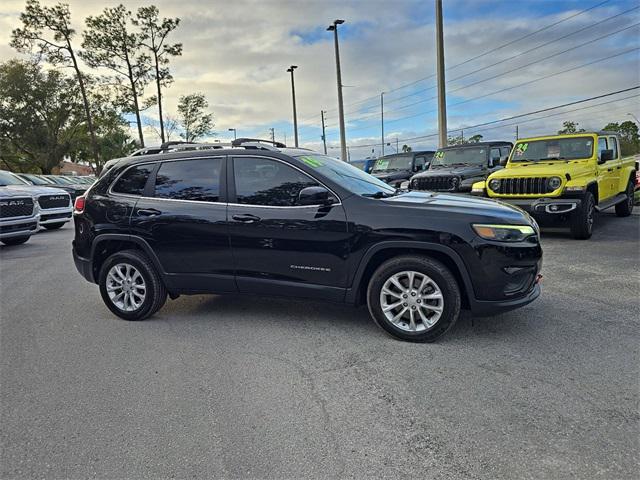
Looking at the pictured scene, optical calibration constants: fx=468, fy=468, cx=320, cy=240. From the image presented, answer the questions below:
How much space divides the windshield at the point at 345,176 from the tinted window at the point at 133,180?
5.59ft

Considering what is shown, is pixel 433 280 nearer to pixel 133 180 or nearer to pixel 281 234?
pixel 281 234

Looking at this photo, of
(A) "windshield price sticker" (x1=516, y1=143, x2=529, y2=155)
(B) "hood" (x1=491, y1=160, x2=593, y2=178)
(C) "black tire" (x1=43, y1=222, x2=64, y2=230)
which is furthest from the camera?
(C) "black tire" (x1=43, y1=222, x2=64, y2=230)

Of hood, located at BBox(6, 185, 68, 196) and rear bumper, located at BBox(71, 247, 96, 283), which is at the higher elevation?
hood, located at BBox(6, 185, 68, 196)

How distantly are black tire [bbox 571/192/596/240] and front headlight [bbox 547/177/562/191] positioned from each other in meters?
0.46

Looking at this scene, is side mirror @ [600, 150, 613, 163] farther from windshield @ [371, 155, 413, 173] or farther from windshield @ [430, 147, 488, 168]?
windshield @ [371, 155, 413, 173]

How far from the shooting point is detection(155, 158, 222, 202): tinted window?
4.62m

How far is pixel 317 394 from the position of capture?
3229 mm

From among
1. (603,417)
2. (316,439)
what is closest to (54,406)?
(316,439)

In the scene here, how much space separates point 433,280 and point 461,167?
918 cm

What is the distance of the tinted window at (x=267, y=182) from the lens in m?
4.33

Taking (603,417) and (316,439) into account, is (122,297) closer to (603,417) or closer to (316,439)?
(316,439)

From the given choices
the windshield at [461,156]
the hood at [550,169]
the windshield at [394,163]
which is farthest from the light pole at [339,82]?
the hood at [550,169]

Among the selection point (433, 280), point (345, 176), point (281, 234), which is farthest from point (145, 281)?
point (433, 280)

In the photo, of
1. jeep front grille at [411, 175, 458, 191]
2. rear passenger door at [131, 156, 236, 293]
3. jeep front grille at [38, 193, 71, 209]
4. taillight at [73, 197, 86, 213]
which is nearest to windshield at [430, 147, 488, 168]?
jeep front grille at [411, 175, 458, 191]
